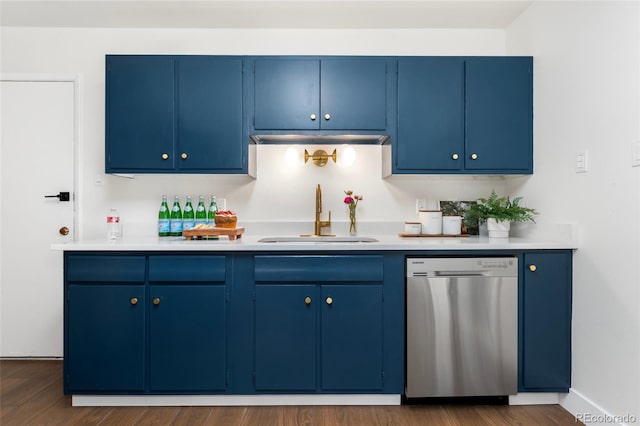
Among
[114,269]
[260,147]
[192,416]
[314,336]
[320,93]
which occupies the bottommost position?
[192,416]

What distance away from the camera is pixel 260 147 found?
2.94m

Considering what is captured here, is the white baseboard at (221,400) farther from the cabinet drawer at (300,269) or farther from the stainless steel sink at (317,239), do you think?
the stainless steel sink at (317,239)

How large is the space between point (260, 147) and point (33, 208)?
1.74m

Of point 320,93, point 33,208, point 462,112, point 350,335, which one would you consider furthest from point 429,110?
point 33,208

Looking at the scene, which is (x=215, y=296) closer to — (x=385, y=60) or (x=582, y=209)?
(x=385, y=60)

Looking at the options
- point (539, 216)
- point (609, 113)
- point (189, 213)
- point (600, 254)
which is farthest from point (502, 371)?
point (189, 213)

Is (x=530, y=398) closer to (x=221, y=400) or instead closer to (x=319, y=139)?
(x=221, y=400)

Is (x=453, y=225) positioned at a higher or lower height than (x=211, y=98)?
lower

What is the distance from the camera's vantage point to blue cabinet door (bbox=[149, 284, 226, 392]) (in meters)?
2.20

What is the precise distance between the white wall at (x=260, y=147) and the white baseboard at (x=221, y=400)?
1120 mm

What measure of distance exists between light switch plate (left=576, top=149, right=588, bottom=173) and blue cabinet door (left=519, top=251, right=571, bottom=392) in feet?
1.52

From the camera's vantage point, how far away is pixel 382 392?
223 centimetres

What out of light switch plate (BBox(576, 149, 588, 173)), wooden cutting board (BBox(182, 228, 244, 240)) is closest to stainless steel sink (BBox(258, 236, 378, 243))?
wooden cutting board (BBox(182, 228, 244, 240))
